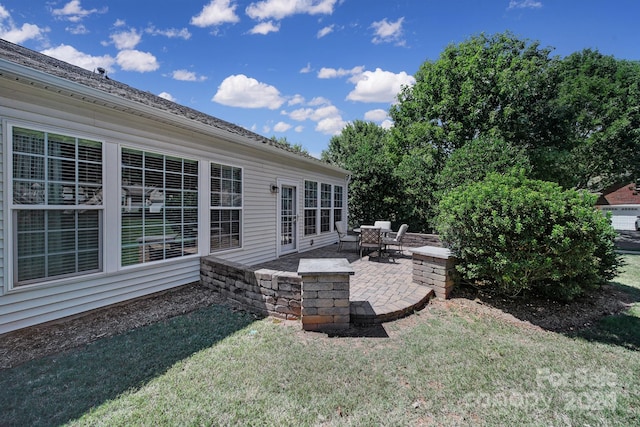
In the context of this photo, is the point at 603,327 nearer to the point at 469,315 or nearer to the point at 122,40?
the point at 469,315

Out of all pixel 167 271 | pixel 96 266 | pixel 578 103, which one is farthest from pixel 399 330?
pixel 578 103

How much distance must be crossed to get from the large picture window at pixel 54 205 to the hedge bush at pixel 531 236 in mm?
5801

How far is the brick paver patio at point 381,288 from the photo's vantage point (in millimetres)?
4129

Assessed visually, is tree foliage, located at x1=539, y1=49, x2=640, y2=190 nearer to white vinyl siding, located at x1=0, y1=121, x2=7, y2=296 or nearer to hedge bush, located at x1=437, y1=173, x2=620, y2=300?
hedge bush, located at x1=437, y1=173, x2=620, y2=300

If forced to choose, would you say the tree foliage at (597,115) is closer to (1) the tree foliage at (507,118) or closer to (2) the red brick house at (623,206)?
(1) the tree foliage at (507,118)

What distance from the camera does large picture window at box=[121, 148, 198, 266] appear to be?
15.4 ft

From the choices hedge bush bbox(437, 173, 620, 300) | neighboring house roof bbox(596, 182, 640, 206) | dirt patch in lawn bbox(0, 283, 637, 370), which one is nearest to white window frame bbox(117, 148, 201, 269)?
dirt patch in lawn bbox(0, 283, 637, 370)

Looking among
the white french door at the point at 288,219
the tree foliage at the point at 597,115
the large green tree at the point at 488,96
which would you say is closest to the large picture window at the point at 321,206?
the white french door at the point at 288,219

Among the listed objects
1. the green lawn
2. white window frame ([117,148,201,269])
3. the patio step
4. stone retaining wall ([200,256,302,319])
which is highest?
white window frame ([117,148,201,269])

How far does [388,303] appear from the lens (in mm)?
4445

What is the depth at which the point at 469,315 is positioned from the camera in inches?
174

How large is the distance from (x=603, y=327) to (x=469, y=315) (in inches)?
71.5

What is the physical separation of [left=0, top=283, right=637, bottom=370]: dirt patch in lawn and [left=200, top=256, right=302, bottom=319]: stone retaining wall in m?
0.38

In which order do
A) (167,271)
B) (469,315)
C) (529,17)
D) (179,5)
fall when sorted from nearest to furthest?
(469,315)
(167,271)
(179,5)
(529,17)
